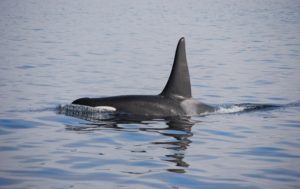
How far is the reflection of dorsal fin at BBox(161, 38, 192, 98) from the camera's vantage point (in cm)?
1341

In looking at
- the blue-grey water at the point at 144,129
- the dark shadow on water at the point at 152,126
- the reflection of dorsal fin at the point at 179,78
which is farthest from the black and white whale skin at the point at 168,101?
the blue-grey water at the point at 144,129

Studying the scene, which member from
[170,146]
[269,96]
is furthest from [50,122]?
[269,96]

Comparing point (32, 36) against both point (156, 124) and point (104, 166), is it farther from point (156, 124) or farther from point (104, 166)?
point (104, 166)

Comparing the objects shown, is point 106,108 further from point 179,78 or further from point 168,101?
point 179,78

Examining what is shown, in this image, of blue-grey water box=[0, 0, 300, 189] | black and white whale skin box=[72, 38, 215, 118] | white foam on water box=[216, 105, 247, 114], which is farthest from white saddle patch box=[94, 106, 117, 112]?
white foam on water box=[216, 105, 247, 114]

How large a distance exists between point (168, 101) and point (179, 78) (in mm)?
618

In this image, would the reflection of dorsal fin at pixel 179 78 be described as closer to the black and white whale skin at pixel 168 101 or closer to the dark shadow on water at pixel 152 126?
the black and white whale skin at pixel 168 101

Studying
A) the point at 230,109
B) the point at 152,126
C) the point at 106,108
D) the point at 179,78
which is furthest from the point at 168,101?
the point at 230,109

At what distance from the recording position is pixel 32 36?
130 feet

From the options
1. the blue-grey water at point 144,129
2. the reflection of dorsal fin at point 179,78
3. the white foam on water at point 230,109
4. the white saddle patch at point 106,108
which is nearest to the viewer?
the blue-grey water at point 144,129

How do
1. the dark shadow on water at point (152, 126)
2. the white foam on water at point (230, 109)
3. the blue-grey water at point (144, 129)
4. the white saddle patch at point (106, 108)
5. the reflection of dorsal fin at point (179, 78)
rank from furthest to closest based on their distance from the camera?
the white foam on water at point (230, 109) → the reflection of dorsal fin at point (179, 78) → the white saddle patch at point (106, 108) → the dark shadow on water at point (152, 126) → the blue-grey water at point (144, 129)

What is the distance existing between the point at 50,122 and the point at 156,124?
236 cm

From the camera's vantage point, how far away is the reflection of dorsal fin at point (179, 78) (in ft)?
44.0

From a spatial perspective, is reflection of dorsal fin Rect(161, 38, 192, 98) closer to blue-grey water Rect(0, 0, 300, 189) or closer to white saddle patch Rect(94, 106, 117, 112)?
blue-grey water Rect(0, 0, 300, 189)
